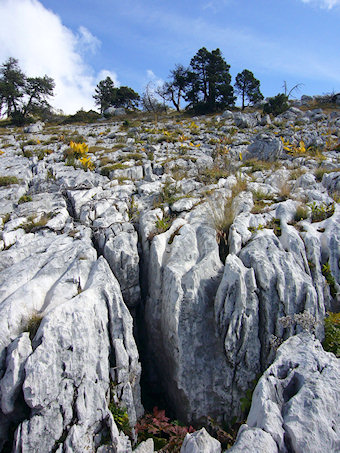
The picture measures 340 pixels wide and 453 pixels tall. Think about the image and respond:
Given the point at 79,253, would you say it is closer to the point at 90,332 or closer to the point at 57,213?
the point at 90,332

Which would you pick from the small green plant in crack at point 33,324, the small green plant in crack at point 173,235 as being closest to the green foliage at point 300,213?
the small green plant in crack at point 173,235

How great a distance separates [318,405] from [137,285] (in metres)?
5.21

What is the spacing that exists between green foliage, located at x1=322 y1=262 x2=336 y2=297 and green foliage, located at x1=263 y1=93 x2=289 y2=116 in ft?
120

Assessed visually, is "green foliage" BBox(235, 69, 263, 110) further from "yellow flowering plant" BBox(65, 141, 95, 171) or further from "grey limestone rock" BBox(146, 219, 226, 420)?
"grey limestone rock" BBox(146, 219, 226, 420)

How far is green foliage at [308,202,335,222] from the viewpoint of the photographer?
8773 mm

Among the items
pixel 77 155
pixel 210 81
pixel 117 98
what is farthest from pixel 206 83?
pixel 77 155

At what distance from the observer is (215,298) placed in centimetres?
671

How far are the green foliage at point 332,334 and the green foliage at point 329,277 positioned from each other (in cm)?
79

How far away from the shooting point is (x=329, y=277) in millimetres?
7285

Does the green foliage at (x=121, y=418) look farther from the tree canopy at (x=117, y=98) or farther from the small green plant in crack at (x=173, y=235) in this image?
the tree canopy at (x=117, y=98)

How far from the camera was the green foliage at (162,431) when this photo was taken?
5418 millimetres

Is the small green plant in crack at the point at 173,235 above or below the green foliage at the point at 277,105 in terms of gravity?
below

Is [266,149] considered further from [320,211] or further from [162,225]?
[162,225]

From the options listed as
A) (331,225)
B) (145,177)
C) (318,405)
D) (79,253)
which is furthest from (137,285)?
(145,177)
